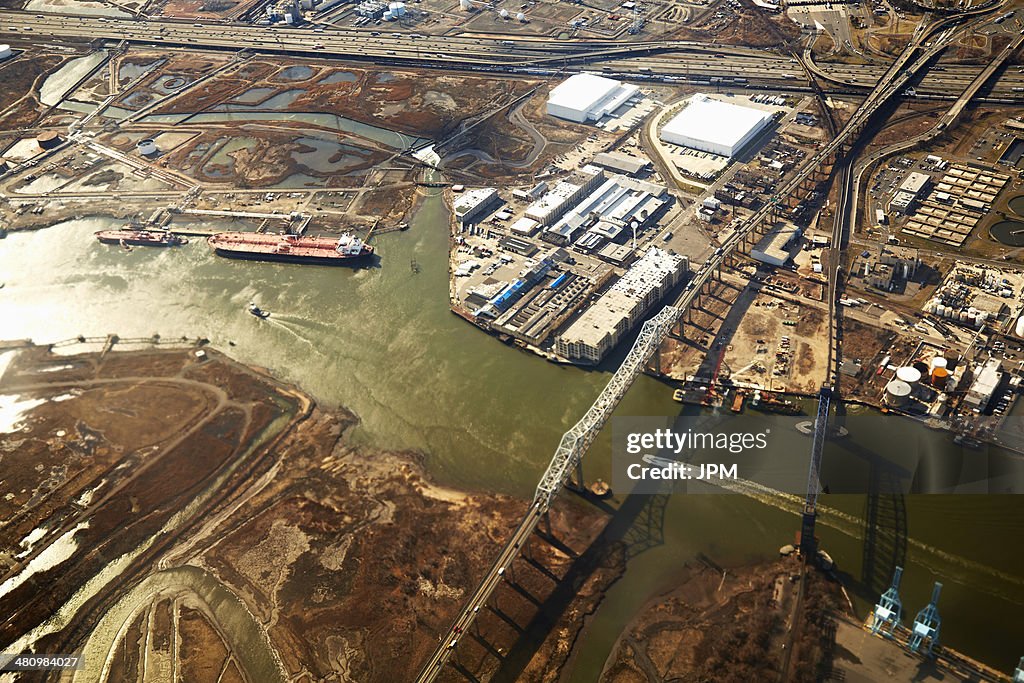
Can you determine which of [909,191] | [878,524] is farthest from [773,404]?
[909,191]

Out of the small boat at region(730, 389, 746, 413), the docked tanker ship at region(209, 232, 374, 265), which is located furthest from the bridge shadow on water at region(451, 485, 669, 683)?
the docked tanker ship at region(209, 232, 374, 265)

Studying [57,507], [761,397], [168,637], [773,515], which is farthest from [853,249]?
[57,507]

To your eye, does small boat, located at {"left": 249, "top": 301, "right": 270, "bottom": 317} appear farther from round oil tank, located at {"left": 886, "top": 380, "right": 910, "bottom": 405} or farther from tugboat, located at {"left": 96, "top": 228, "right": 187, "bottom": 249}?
round oil tank, located at {"left": 886, "top": 380, "right": 910, "bottom": 405}

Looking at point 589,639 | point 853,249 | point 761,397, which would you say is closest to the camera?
point 589,639

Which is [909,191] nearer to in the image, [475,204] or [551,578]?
[475,204]

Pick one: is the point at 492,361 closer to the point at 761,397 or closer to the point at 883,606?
the point at 761,397
